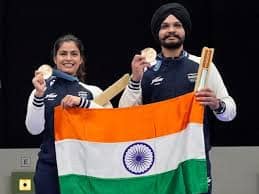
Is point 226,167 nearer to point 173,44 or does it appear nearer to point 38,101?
point 173,44

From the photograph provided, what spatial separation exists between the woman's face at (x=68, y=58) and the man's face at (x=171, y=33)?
455 millimetres

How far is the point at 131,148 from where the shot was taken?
2760 millimetres

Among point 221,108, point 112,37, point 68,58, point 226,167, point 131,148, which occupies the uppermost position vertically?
point 112,37

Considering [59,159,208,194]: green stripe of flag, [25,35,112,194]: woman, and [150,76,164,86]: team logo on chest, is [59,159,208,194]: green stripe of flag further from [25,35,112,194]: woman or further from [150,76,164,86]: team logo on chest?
[150,76,164,86]: team logo on chest

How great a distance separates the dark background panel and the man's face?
2.21 m

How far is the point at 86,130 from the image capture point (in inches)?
111

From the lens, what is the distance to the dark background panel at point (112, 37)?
16.4 ft

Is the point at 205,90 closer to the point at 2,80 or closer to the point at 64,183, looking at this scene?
the point at 64,183

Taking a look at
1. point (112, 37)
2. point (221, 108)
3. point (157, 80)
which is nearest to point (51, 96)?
point (157, 80)

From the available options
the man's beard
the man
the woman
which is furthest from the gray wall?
the man's beard

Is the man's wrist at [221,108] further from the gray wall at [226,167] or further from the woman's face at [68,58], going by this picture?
the gray wall at [226,167]

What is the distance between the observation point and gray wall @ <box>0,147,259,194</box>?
4.92 meters

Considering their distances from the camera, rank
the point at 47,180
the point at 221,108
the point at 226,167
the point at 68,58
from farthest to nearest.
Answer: the point at 226,167 < the point at 68,58 < the point at 47,180 < the point at 221,108

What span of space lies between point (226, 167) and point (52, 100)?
2.37 metres
